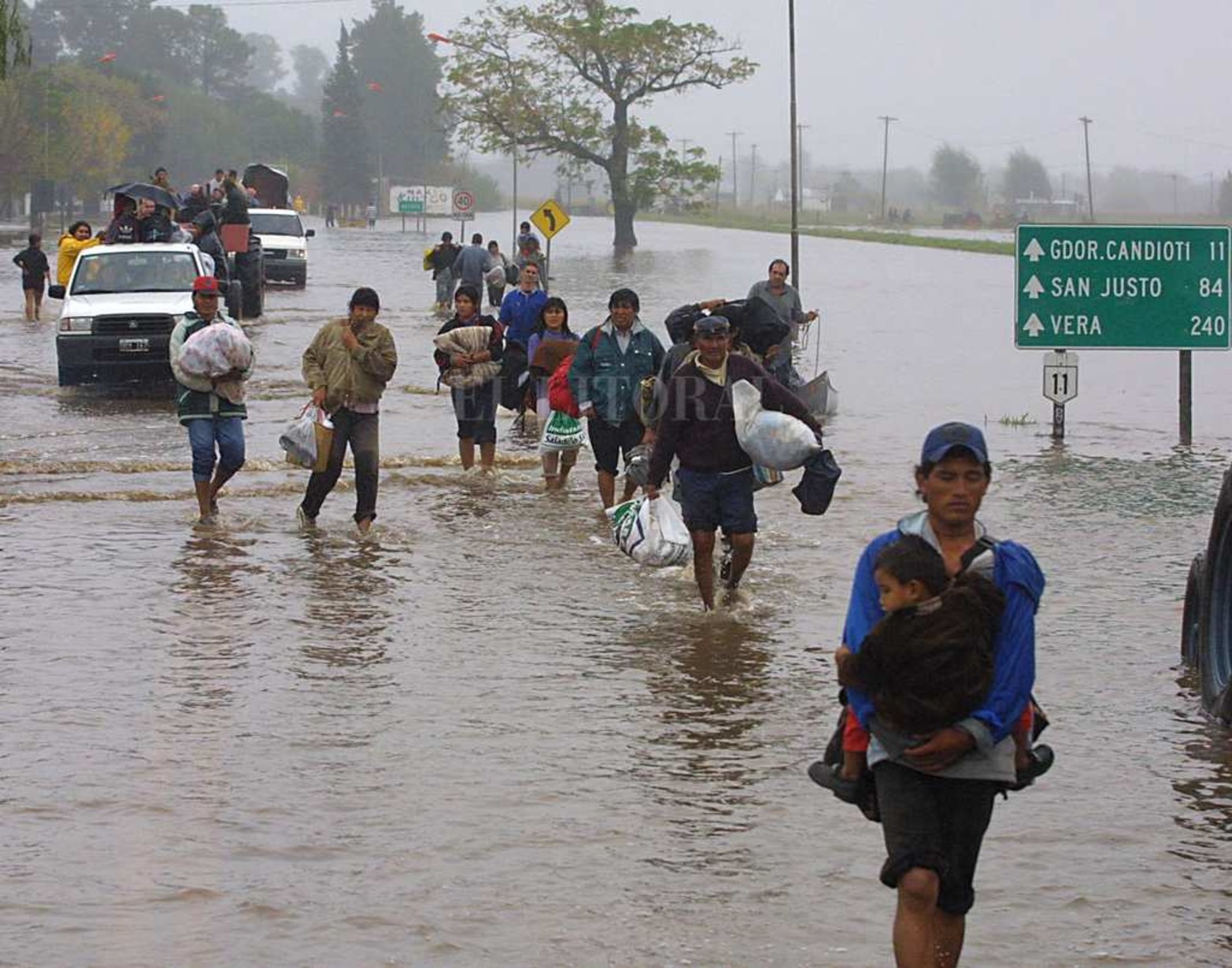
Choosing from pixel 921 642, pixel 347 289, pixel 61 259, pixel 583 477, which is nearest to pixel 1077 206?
pixel 347 289

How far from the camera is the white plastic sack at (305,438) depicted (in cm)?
1334

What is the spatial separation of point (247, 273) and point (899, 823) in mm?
31308

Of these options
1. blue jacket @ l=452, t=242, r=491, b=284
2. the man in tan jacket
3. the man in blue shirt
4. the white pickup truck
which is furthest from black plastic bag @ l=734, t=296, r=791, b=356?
blue jacket @ l=452, t=242, r=491, b=284

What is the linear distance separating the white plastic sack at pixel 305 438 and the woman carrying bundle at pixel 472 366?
7.70 feet

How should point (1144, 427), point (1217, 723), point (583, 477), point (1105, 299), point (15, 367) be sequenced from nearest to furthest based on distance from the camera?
point (1217, 723) < point (583, 477) < point (1105, 299) < point (1144, 427) < point (15, 367)

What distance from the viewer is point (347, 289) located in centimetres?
4650

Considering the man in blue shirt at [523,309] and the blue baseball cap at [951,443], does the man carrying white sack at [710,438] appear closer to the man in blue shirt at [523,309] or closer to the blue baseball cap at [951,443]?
the blue baseball cap at [951,443]

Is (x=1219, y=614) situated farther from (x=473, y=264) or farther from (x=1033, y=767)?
(x=473, y=264)

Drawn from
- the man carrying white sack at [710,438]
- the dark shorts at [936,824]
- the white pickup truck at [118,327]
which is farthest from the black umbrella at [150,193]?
the dark shorts at [936,824]

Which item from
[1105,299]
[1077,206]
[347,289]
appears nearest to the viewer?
[1105,299]

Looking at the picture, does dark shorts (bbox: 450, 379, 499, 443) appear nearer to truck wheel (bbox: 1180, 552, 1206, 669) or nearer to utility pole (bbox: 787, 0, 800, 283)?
truck wheel (bbox: 1180, 552, 1206, 669)

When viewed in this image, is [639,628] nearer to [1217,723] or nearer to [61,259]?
[1217,723]

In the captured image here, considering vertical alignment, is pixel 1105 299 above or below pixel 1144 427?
above

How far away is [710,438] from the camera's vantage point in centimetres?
1048
